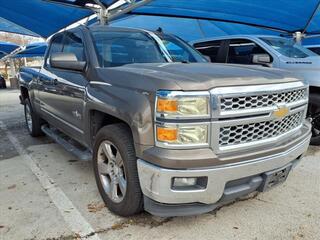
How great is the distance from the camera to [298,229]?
9.58 ft

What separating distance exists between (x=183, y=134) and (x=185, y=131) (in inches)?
1.1

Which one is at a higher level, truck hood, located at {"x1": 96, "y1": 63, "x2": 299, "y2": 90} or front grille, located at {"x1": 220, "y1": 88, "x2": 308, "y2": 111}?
truck hood, located at {"x1": 96, "y1": 63, "x2": 299, "y2": 90}

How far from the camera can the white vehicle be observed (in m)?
5.45

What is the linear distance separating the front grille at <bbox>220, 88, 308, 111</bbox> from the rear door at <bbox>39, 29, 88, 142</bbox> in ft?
5.59

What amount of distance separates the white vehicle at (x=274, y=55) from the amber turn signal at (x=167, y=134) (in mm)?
3007

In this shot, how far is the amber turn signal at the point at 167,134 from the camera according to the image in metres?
2.41

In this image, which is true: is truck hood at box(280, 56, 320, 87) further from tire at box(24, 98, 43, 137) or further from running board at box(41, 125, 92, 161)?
tire at box(24, 98, 43, 137)

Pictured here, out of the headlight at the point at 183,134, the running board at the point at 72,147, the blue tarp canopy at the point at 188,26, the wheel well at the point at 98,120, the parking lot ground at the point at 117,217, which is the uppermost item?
the blue tarp canopy at the point at 188,26

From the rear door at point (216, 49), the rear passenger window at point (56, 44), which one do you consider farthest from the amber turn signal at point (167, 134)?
the rear door at point (216, 49)

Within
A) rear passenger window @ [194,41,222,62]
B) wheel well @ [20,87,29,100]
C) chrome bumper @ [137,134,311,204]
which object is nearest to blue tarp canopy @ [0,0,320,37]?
rear passenger window @ [194,41,222,62]

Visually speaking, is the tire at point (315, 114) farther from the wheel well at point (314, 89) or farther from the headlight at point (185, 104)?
the headlight at point (185, 104)

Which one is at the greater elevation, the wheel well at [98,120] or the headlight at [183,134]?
the headlight at [183,134]

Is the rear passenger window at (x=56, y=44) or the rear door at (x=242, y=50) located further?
the rear door at (x=242, y=50)

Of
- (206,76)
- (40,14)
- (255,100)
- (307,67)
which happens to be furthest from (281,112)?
(40,14)
